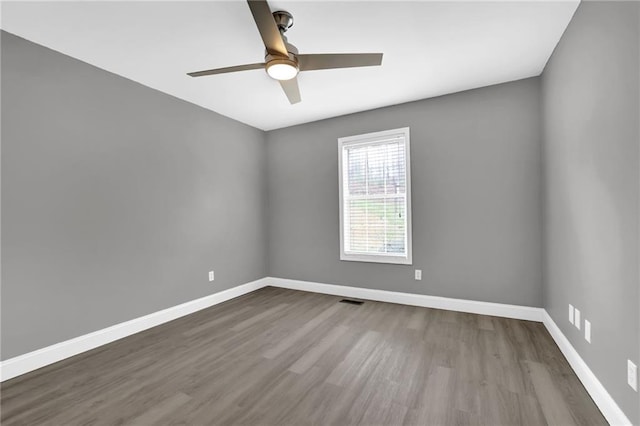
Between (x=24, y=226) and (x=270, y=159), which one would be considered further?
(x=270, y=159)

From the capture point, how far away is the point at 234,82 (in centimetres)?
308

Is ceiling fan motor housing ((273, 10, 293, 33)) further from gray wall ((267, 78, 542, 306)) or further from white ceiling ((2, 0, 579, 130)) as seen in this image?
gray wall ((267, 78, 542, 306))

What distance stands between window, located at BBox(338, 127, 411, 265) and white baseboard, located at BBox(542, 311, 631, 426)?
1666 millimetres

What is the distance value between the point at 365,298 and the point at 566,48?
332 centimetres

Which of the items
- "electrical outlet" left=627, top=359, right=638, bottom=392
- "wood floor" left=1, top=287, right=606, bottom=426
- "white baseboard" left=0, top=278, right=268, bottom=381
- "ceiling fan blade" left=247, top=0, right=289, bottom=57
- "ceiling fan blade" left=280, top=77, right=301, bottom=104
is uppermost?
"ceiling fan blade" left=247, top=0, right=289, bottom=57

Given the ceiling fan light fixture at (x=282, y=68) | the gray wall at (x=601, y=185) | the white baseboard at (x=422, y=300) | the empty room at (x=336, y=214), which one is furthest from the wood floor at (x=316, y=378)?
the ceiling fan light fixture at (x=282, y=68)

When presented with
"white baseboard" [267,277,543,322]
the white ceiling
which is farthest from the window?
the white ceiling

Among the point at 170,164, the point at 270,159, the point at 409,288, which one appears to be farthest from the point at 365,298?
the point at 170,164

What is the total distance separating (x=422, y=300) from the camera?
11.9 feet

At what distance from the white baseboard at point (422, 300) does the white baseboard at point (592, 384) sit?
0.51 meters

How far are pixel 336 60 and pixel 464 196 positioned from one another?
7.56ft

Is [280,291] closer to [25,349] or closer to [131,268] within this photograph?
[131,268]

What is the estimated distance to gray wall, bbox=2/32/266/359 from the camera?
2217 millimetres

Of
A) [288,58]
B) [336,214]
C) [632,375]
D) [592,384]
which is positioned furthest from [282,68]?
[592,384]
